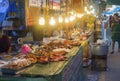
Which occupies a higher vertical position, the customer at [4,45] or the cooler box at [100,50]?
the customer at [4,45]

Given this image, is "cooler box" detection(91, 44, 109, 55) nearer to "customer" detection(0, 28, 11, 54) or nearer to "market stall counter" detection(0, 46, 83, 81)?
"customer" detection(0, 28, 11, 54)

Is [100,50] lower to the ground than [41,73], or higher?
lower

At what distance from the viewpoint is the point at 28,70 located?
527 cm

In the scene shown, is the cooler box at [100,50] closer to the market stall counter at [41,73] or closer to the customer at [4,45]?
the customer at [4,45]

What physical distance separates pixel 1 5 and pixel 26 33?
6.82ft

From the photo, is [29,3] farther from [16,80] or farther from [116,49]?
[116,49]

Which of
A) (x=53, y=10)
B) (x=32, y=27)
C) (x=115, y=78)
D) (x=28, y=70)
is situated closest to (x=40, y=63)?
(x=28, y=70)

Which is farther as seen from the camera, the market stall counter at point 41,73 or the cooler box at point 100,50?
the cooler box at point 100,50

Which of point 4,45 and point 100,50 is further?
point 100,50

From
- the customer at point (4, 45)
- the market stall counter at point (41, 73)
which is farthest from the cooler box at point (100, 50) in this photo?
the market stall counter at point (41, 73)

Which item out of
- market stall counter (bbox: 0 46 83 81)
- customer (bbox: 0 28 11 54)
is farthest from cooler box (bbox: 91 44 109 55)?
market stall counter (bbox: 0 46 83 81)

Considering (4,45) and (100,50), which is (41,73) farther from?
(100,50)

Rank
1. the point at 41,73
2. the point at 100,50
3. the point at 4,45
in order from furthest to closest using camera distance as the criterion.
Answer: the point at 100,50 → the point at 4,45 → the point at 41,73

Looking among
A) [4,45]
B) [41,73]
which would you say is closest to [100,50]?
[4,45]
